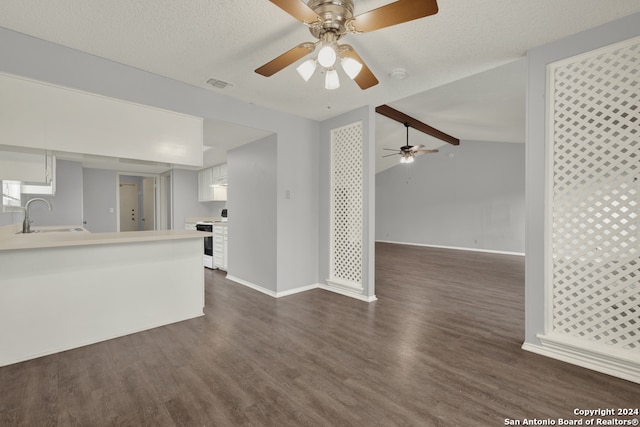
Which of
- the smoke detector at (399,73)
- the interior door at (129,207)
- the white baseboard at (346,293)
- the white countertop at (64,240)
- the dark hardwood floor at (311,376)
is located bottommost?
the dark hardwood floor at (311,376)

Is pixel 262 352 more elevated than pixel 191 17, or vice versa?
pixel 191 17

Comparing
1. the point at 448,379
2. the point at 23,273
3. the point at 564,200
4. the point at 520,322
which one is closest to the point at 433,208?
the point at 520,322

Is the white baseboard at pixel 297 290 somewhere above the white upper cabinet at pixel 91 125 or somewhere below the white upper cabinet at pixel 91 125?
below

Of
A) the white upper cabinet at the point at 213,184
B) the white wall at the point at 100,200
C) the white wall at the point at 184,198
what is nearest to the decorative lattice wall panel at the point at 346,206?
the white upper cabinet at the point at 213,184

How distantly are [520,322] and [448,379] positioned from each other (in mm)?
1530

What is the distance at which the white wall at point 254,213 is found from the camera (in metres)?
3.86

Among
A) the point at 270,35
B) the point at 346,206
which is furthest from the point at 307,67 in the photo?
the point at 346,206

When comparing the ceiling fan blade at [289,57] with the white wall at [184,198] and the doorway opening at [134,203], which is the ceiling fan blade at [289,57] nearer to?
the white wall at [184,198]

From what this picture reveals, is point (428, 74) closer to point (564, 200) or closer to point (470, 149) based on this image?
point (564, 200)

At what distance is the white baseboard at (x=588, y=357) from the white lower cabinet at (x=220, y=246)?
14.5ft

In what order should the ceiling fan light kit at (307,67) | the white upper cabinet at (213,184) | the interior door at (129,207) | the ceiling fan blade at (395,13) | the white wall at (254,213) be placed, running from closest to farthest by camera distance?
the ceiling fan blade at (395,13)
the ceiling fan light kit at (307,67)
the white wall at (254,213)
the white upper cabinet at (213,184)
the interior door at (129,207)

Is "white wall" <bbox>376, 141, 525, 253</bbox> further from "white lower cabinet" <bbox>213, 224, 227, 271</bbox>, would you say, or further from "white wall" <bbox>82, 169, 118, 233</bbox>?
"white wall" <bbox>82, 169, 118, 233</bbox>

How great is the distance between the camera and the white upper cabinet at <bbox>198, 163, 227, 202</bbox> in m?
6.09

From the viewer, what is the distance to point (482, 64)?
258 centimetres
